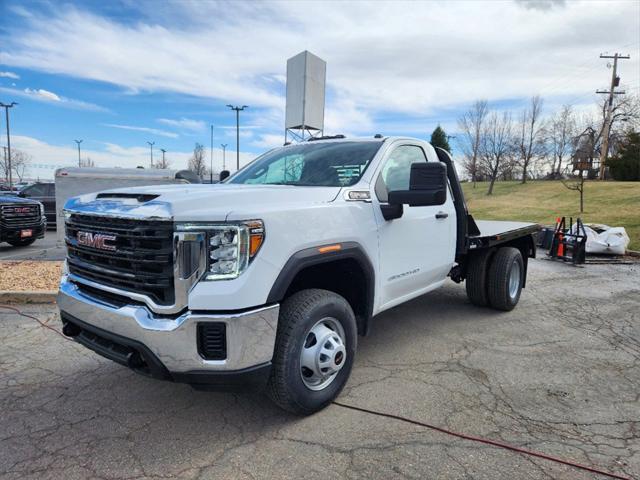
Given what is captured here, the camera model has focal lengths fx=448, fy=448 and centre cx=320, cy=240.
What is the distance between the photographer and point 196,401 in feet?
10.9

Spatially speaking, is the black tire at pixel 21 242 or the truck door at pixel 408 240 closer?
the truck door at pixel 408 240

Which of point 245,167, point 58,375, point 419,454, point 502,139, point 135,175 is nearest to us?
point 419,454

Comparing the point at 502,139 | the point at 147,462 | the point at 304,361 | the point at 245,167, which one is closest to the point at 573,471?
the point at 304,361

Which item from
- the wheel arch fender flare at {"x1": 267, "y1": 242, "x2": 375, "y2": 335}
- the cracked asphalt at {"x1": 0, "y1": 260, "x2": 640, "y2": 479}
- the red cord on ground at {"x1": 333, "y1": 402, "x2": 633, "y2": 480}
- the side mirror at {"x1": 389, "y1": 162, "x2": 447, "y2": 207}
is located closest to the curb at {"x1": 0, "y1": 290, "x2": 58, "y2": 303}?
the cracked asphalt at {"x1": 0, "y1": 260, "x2": 640, "y2": 479}

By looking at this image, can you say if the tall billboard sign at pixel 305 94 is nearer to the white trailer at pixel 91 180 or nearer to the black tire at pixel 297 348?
the white trailer at pixel 91 180

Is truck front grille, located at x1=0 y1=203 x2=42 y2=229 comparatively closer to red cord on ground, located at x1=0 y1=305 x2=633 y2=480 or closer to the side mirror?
red cord on ground, located at x1=0 y1=305 x2=633 y2=480

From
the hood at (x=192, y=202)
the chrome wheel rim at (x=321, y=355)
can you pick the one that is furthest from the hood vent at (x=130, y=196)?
the chrome wheel rim at (x=321, y=355)

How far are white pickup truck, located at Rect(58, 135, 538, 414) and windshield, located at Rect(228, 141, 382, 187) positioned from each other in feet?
0.07

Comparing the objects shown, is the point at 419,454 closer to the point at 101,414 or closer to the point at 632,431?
the point at 632,431

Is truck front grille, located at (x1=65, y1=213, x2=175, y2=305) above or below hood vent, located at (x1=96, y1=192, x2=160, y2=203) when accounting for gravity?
below

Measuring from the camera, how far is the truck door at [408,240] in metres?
3.69

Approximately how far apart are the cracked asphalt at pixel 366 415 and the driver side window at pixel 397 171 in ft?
5.18

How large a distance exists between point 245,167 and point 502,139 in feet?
145

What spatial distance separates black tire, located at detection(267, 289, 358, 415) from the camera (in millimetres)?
2775
